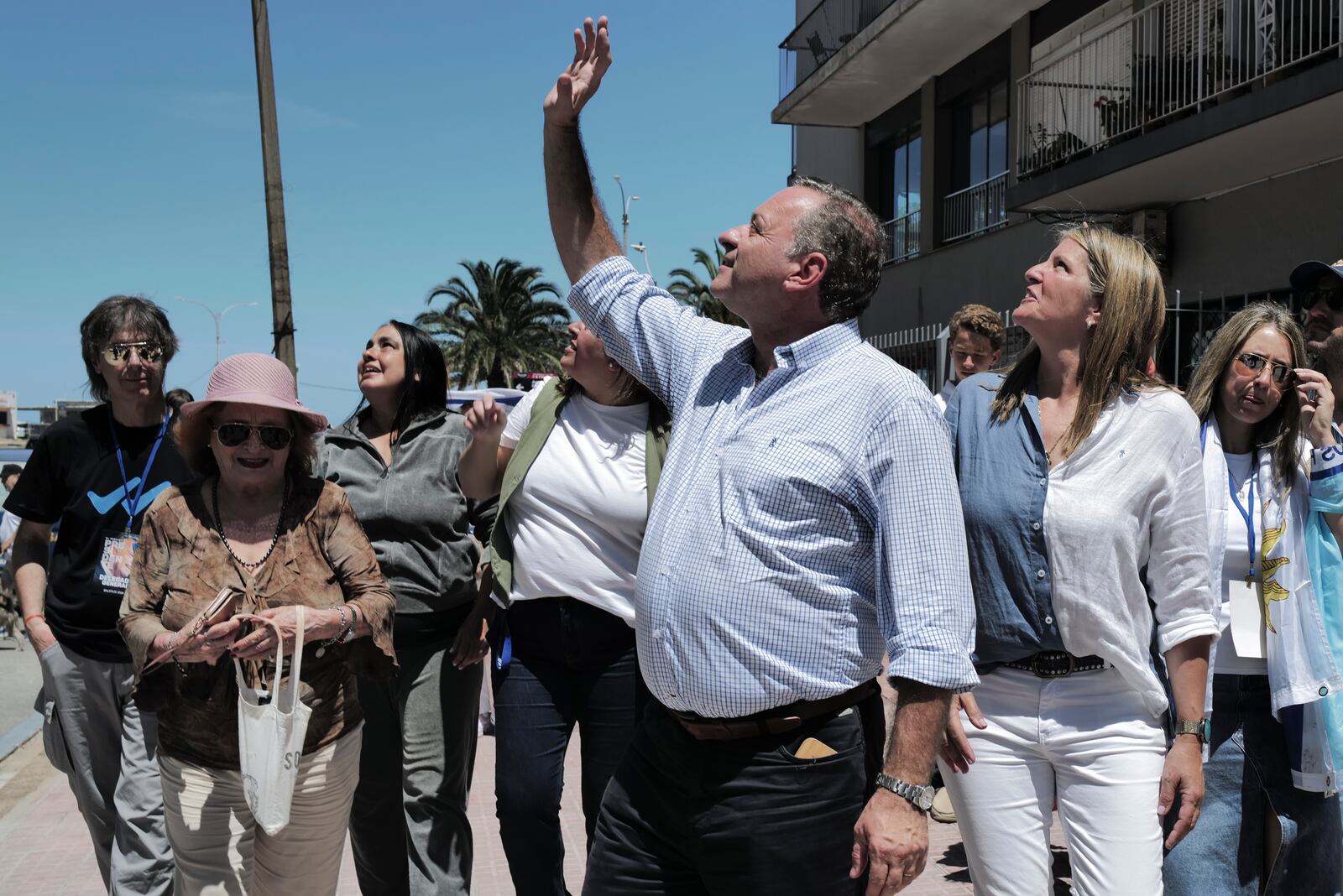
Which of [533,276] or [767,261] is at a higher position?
[533,276]

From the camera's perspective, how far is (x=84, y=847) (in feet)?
18.3

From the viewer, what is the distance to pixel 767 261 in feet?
8.34

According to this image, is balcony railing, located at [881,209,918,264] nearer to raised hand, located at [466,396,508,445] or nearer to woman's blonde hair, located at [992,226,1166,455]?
raised hand, located at [466,396,508,445]

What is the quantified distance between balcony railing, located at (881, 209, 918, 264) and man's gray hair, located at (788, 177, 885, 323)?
17.7 m

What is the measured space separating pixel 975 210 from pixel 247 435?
1599 centimetres

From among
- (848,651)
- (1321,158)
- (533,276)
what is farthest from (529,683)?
(533,276)

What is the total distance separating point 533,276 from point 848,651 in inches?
1858

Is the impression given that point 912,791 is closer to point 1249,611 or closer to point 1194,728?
point 1194,728

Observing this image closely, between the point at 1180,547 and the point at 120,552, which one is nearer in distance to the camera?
the point at 1180,547

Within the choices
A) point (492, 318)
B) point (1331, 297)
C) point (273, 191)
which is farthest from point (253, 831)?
point (492, 318)

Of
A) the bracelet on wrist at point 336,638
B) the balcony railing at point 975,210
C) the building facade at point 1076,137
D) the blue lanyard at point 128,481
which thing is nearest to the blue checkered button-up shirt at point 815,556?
the bracelet on wrist at point 336,638

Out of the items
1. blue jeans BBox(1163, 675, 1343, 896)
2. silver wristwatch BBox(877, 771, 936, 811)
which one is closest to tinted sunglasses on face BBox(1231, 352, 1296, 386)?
blue jeans BBox(1163, 675, 1343, 896)

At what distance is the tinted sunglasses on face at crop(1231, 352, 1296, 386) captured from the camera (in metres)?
3.49

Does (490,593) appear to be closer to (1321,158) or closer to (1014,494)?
(1014,494)
